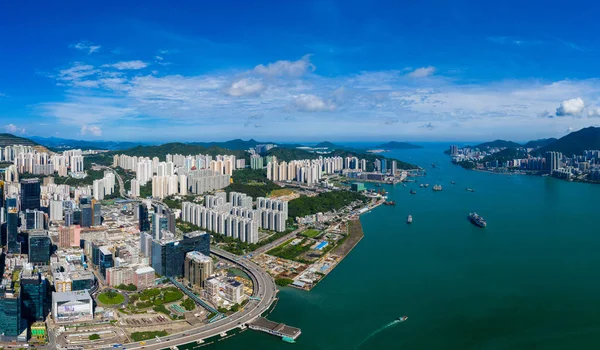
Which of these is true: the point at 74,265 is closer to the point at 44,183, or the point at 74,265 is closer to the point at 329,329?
the point at 329,329

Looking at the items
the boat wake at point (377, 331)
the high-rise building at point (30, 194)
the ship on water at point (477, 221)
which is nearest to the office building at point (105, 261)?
the boat wake at point (377, 331)

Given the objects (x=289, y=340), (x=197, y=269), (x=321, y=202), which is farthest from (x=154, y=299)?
(x=321, y=202)

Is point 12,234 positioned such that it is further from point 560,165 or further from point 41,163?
point 560,165

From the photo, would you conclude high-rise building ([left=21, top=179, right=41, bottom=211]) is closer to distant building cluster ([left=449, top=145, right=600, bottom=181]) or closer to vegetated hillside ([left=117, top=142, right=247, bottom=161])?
vegetated hillside ([left=117, top=142, right=247, bottom=161])

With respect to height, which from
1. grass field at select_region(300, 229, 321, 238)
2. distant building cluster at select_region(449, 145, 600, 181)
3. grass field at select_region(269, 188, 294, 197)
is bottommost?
grass field at select_region(300, 229, 321, 238)

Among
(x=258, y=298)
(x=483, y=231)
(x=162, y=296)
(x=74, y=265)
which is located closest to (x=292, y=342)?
(x=258, y=298)

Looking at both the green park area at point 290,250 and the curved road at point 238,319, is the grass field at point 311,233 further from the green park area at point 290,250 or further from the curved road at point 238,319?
the curved road at point 238,319

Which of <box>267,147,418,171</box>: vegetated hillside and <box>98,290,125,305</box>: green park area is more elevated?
<box>267,147,418,171</box>: vegetated hillside

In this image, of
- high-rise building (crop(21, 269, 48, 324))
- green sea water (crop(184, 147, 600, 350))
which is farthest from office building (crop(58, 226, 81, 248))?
green sea water (crop(184, 147, 600, 350))
